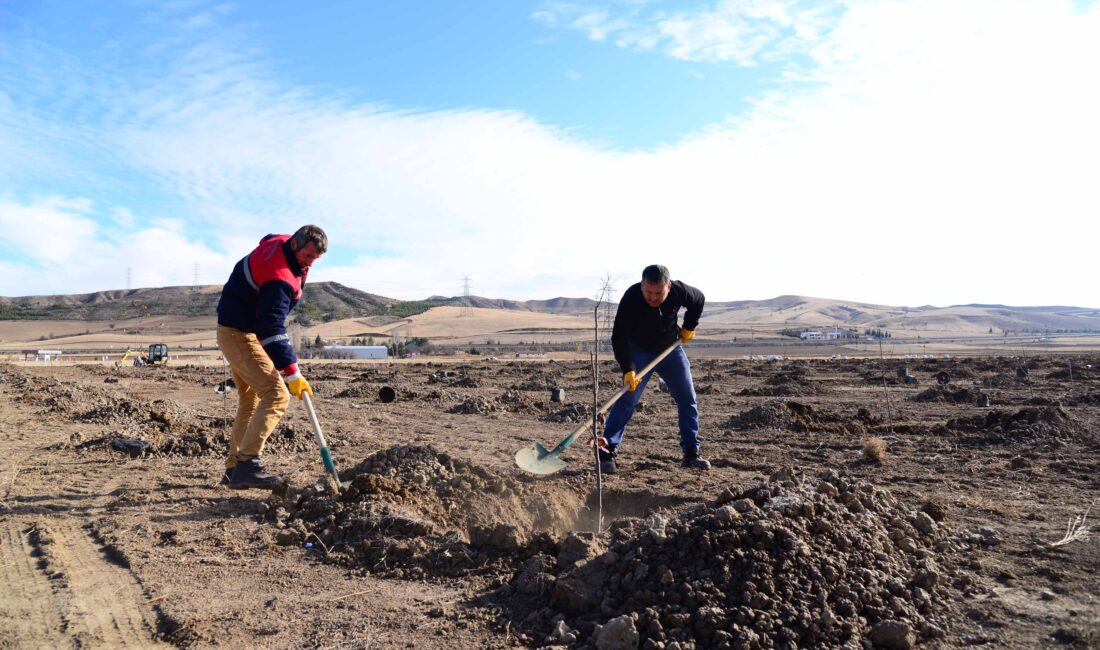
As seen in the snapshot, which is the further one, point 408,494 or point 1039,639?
point 408,494

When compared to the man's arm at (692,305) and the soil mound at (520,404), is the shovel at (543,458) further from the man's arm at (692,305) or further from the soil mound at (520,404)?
the soil mound at (520,404)

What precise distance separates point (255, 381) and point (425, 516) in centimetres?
167

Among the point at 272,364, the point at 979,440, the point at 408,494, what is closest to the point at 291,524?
the point at 408,494

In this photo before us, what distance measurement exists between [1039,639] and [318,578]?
128 inches

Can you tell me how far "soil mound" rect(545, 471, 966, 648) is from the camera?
2.75 m

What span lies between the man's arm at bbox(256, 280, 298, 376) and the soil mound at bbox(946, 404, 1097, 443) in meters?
7.22

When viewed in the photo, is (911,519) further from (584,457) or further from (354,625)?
(584,457)

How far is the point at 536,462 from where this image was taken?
5.00 meters

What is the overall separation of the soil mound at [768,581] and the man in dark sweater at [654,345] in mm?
2576

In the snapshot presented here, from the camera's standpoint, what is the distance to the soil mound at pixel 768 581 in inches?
108

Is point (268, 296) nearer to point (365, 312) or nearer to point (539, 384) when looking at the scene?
point (539, 384)

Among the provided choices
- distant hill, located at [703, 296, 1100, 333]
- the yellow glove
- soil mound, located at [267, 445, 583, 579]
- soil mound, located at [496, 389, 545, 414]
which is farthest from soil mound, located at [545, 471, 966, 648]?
distant hill, located at [703, 296, 1100, 333]

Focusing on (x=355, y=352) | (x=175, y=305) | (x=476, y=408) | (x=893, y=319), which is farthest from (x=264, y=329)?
(x=893, y=319)

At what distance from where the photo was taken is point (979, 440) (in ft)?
25.1
